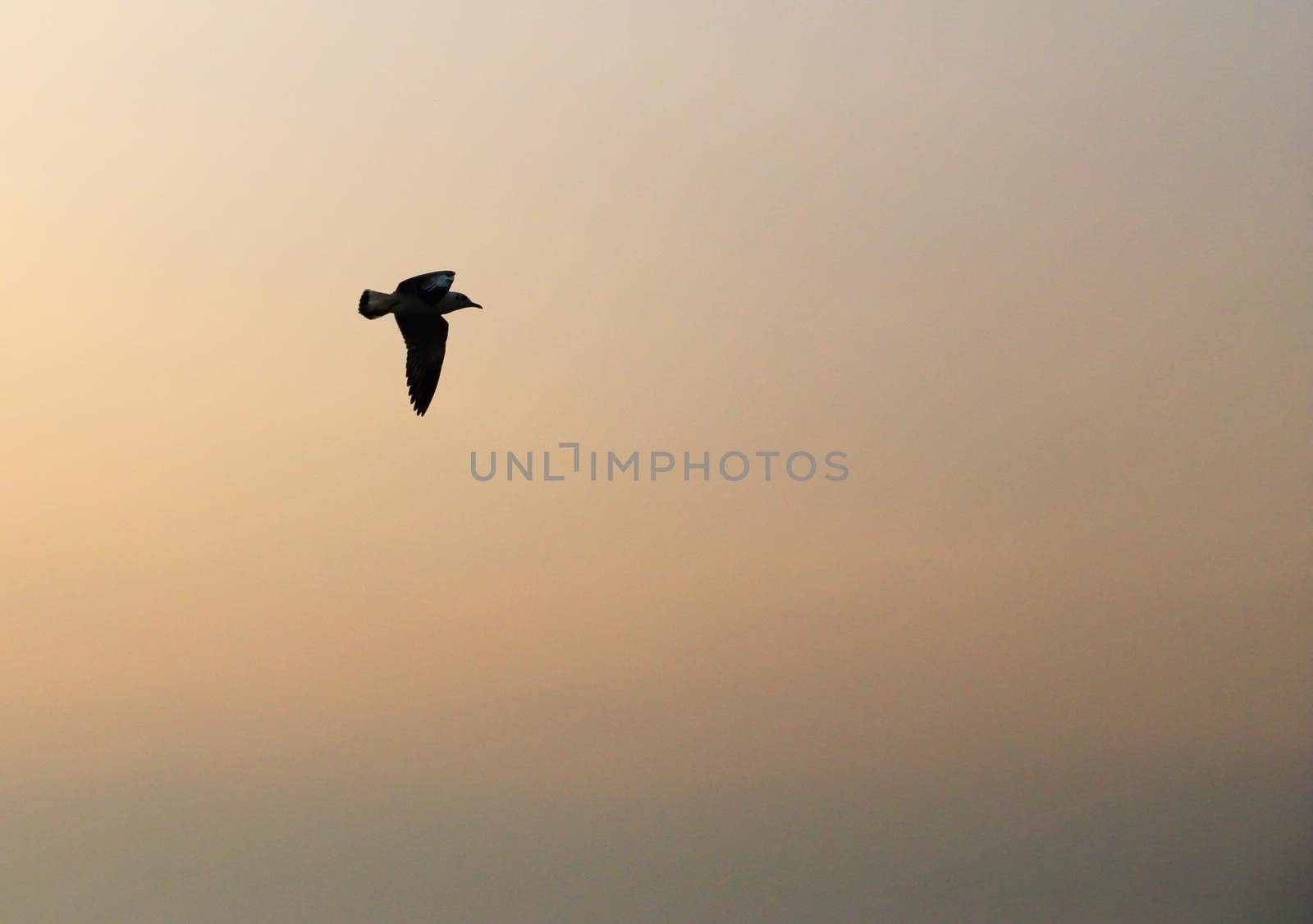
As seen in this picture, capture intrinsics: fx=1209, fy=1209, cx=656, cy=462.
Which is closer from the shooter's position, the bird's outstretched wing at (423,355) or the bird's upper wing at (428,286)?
the bird's upper wing at (428,286)

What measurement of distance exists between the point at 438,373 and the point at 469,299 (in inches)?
39.3

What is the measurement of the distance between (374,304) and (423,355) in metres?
1.01

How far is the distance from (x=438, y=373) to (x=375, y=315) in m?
1.16

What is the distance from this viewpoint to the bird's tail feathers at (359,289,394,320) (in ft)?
43.9

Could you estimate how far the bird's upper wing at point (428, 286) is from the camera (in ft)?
43.6

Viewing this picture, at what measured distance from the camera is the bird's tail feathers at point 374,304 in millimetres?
13383

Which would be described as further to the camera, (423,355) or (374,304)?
(423,355)

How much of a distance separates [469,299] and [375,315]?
1.10m

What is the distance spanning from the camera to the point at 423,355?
46.5 feet

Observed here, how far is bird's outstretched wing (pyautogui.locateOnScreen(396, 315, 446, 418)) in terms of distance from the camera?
14125mm

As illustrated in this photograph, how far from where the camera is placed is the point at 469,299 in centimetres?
1392

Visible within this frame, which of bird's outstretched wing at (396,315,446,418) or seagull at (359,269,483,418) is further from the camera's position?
bird's outstretched wing at (396,315,446,418)

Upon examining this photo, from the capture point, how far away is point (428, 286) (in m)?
13.3

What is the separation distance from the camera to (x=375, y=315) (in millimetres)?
13445
